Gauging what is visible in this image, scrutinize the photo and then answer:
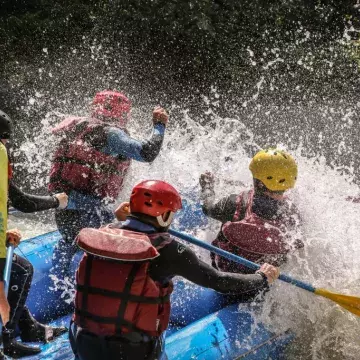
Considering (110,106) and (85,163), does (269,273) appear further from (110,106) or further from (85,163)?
(110,106)

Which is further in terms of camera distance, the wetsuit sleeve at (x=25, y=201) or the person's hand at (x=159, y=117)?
the person's hand at (x=159, y=117)

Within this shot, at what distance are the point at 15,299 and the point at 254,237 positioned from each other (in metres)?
1.56

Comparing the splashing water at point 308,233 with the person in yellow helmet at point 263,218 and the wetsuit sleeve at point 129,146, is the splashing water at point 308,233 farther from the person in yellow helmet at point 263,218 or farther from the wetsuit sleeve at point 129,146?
the wetsuit sleeve at point 129,146

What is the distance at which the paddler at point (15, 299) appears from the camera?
7.39ft

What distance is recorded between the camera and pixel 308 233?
383 centimetres

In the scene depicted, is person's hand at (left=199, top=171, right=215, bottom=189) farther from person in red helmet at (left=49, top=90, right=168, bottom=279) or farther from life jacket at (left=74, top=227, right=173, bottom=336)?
life jacket at (left=74, top=227, right=173, bottom=336)

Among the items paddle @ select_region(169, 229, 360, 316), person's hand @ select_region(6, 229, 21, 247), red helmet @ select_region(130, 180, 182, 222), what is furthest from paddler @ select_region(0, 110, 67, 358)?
paddle @ select_region(169, 229, 360, 316)

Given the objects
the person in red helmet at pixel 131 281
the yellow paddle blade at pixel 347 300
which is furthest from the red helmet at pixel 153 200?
the yellow paddle blade at pixel 347 300

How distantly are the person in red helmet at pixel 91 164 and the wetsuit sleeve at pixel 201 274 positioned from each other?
1.41m

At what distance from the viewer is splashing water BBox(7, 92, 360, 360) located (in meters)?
3.48

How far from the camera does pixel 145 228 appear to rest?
95.1 inches

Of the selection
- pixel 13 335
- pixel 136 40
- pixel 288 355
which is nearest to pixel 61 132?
pixel 13 335

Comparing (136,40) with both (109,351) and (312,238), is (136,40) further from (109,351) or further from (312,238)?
(109,351)

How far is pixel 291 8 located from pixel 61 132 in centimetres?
1068
